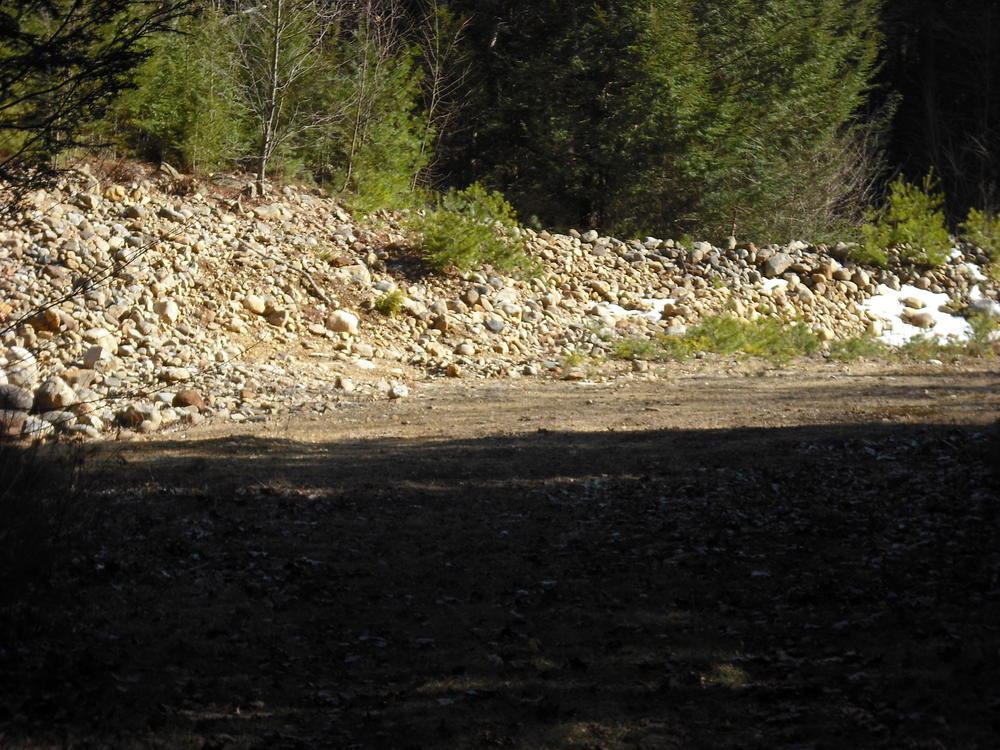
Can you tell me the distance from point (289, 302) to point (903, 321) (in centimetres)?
1068

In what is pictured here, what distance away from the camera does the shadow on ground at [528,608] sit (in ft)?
13.0

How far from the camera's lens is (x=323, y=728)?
3994mm

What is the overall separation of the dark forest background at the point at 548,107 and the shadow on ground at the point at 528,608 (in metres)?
8.75

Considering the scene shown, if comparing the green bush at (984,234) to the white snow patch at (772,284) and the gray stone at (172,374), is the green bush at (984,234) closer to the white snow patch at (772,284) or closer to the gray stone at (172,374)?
the white snow patch at (772,284)

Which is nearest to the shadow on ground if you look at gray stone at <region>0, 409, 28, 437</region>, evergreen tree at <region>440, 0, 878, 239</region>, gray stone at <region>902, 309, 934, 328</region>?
gray stone at <region>0, 409, 28, 437</region>

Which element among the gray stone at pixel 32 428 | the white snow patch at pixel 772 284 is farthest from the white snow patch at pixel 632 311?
the gray stone at pixel 32 428

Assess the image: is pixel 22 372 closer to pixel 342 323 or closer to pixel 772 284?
pixel 342 323

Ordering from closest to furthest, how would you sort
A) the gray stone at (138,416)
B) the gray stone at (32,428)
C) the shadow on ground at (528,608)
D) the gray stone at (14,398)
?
the shadow on ground at (528,608), the gray stone at (32,428), the gray stone at (14,398), the gray stone at (138,416)


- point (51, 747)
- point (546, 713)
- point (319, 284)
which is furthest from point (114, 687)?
point (319, 284)

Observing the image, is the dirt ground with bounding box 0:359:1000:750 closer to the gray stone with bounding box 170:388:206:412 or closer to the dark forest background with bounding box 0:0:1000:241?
the gray stone with bounding box 170:388:206:412

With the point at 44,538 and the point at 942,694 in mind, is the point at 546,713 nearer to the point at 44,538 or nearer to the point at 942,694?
the point at 942,694

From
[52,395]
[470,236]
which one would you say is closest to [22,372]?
[52,395]

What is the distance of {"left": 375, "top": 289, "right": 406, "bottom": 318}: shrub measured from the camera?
14477 millimetres

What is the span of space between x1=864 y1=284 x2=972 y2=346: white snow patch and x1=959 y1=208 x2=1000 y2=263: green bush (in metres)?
2.75
